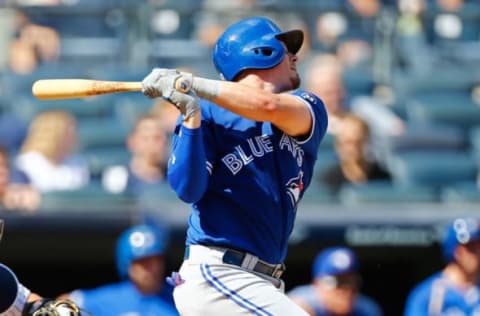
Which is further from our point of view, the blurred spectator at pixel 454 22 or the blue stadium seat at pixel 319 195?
the blurred spectator at pixel 454 22

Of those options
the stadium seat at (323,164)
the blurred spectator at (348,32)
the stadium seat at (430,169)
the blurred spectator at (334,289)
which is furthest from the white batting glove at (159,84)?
the blurred spectator at (348,32)

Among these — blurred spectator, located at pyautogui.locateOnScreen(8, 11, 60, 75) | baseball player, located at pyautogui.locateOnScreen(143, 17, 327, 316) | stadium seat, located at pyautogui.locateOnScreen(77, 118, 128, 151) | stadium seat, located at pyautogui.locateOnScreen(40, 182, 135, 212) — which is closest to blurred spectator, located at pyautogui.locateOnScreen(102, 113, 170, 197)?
stadium seat, located at pyautogui.locateOnScreen(40, 182, 135, 212)

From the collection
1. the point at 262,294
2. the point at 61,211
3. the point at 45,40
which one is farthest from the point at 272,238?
the point at 45,40

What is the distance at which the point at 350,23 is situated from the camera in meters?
9.23

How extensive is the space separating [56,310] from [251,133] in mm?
868

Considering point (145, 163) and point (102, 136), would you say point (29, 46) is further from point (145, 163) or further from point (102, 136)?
point (145, 163)

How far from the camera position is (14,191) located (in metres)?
6.89

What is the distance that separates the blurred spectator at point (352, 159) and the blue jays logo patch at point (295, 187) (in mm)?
3395

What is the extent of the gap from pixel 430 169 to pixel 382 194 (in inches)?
30.0

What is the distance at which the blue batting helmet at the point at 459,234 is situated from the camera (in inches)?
252

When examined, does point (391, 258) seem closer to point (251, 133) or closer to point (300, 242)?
point (300, 242)

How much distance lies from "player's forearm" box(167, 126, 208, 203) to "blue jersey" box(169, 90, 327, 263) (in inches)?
5.2

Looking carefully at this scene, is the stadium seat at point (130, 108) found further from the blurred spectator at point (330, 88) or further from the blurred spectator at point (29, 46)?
the blurred spectator at point (330, 88)

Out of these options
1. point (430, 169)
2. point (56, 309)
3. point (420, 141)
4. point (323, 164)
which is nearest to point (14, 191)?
point (323, 164)
